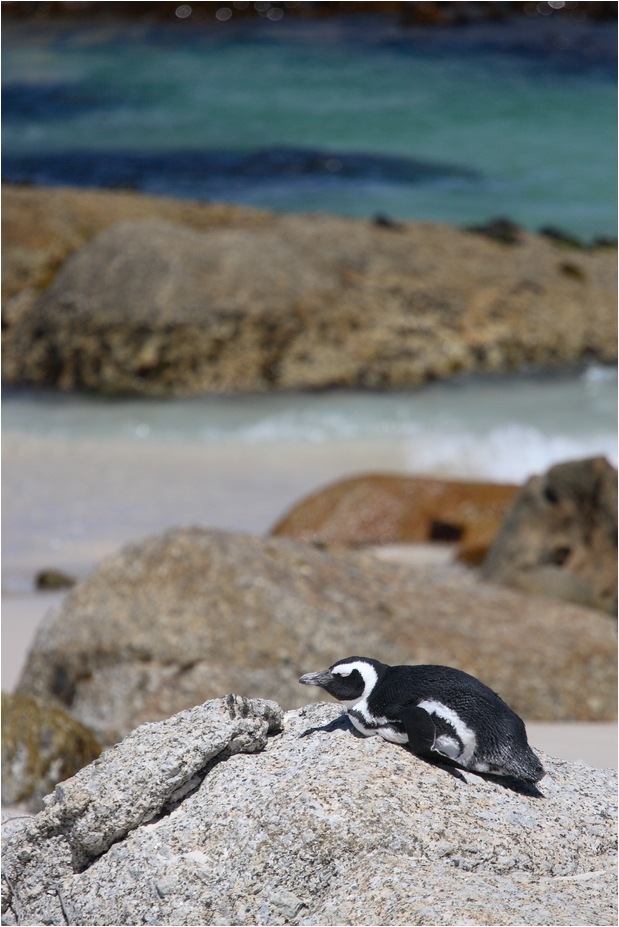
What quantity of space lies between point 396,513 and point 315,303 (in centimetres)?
474

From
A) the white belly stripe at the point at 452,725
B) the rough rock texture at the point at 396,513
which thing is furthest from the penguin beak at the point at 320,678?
the rough rock texture at the point at 396,513

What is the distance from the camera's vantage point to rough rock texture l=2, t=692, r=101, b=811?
4742mm

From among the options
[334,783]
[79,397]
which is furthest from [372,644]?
[79,397]

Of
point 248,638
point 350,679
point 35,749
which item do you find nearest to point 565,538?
point 248,638

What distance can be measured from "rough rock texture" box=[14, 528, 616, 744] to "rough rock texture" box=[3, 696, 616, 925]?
2145 millimetres

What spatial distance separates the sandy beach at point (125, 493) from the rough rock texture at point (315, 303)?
58.3 inches

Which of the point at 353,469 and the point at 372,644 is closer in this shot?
the point at 372,644

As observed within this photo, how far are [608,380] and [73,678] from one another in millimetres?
8245

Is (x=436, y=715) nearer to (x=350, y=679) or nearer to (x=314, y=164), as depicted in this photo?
(x=350, y=679)

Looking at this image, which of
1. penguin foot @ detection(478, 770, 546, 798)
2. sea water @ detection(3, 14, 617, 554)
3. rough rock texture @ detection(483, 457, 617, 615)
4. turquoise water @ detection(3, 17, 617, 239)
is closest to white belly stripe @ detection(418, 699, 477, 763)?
penguin foot @ detection(478, 770, 546, 798)

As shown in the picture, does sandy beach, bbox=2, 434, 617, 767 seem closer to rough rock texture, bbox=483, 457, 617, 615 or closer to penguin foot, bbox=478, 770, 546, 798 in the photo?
rough rock texture, bbox=483, 457, 617, 615

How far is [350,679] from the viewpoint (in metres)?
3.07

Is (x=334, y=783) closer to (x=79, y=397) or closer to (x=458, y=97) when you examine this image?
(x=79, y=397)

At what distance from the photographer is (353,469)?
10680 mm
